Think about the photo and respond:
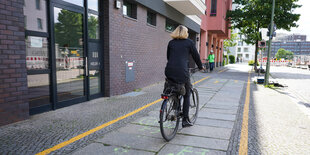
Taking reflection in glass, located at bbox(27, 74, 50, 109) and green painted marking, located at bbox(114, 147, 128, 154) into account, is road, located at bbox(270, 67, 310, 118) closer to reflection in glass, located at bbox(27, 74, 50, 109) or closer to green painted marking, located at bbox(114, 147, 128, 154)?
green painted marking, located at bbox(114, 147, 128, 154)

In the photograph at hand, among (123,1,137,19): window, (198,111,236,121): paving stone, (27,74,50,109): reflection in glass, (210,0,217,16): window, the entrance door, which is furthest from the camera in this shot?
(210,0,217,16): window

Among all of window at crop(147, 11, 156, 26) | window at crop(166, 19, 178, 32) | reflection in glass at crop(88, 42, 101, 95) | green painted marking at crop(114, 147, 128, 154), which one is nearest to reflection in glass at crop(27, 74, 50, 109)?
reflection in glass at crop(88, 42, 101, 95)

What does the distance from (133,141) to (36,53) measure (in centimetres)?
307

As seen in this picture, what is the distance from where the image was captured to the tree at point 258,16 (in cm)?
2003

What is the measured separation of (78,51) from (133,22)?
293 centimetres

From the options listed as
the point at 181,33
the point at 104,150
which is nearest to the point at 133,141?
the point at 104,150

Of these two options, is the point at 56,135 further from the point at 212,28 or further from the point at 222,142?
the point at 212,28

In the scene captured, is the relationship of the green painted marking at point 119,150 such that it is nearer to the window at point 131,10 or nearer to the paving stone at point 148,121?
the paving stone at point 148,121

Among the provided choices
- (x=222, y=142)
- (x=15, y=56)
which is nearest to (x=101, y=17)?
(x=15, y=56)

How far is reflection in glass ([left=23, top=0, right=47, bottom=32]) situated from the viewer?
4.91 m

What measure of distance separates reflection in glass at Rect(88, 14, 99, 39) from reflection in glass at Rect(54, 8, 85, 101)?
33cm

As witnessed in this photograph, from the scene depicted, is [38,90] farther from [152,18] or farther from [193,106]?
[152,18]

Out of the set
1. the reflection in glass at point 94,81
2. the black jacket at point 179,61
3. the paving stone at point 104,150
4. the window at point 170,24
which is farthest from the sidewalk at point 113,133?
the window at point 170,24

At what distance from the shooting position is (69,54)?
6039mm
